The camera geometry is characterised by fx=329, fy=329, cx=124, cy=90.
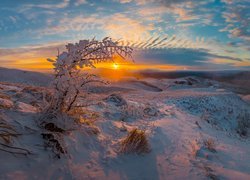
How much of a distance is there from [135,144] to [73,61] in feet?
5.16

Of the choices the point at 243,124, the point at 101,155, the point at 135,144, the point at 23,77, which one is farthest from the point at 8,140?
the point at 23,77

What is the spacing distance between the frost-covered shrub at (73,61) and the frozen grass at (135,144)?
43.4 inches

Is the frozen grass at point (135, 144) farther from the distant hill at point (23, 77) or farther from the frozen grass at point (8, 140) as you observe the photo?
the distant hill at point (23, 77)

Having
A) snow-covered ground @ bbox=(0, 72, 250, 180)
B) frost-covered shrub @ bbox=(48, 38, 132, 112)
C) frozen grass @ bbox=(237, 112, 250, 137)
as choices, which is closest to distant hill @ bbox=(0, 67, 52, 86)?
frozen grass @ bbox=(237, 112, 250, 137)

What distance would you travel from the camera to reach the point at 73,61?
495 cm

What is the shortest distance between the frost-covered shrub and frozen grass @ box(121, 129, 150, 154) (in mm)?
1102

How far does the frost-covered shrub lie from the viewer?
4895mm

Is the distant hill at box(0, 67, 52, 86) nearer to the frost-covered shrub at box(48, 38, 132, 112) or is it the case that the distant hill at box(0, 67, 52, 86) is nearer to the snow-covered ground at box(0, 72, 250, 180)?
the snow-covered ground at box(0, 72, 250, 180)

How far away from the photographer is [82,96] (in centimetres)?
544

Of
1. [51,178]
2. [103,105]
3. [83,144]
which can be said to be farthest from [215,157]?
[103,105]

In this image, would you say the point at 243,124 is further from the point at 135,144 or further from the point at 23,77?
the point at 23,77

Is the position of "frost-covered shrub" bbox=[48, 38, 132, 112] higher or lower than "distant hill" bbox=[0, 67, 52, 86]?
higher

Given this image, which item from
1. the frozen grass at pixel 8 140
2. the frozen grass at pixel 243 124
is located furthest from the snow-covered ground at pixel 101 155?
the frozen grass at pixel 243 124

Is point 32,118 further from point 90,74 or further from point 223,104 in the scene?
point 223,104
